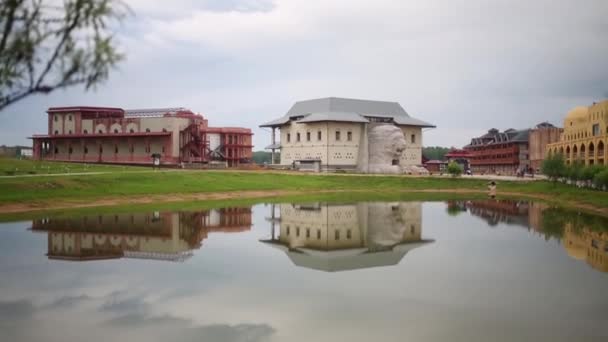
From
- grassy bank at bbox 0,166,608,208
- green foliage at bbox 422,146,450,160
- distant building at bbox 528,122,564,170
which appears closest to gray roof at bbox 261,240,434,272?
grassy bank at bbox 0,166,608,208

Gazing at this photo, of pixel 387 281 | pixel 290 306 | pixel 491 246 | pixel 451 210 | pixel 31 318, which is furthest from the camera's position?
pixel 451 210

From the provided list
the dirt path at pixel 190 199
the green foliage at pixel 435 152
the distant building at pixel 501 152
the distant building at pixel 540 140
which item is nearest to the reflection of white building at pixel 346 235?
the dirt path at pixel 190 199

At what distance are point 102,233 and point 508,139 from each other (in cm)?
10211

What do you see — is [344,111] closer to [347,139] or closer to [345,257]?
[347,139]

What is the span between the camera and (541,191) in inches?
2243

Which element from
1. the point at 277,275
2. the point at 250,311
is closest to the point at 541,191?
the point at 277,275

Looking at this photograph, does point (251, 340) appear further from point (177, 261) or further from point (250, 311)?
point (177, 261)

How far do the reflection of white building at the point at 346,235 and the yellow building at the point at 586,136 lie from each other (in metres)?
42.9

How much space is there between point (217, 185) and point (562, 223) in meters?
32.3

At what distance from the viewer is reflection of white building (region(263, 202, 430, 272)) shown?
19.7 meters

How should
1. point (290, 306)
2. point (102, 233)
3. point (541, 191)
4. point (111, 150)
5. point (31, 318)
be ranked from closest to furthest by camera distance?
point (31, 318)
point (290, 306)
point (102, 233)
point (541, 191)
point (111, 150)

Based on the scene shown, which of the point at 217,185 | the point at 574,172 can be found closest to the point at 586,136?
the point at 574,172

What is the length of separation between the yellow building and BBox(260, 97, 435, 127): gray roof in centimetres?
2155

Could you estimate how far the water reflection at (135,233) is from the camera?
2038 centimetres
